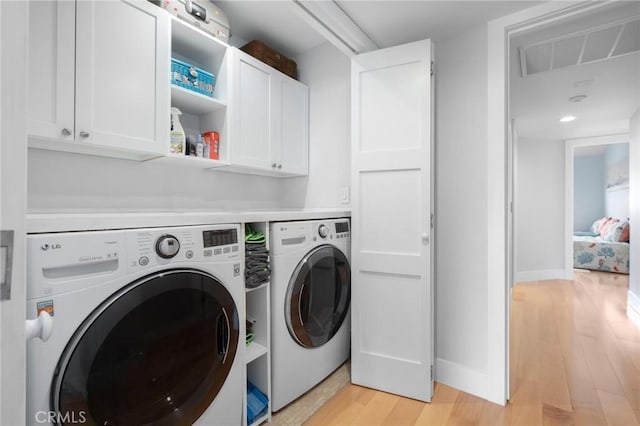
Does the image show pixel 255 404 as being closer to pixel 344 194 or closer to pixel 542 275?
pixel 344 194

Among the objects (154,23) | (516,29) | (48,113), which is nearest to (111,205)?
(48,113)

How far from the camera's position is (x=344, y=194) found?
229cm

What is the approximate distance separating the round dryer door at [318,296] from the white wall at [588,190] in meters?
7.45

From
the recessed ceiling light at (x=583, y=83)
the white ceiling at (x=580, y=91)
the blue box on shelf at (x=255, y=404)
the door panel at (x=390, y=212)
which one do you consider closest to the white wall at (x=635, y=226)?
the white ceiling at (x=580, y=91)

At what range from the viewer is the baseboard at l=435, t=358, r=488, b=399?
1757mm

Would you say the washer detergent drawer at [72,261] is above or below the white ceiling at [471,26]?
below

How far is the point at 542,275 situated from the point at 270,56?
5.04m

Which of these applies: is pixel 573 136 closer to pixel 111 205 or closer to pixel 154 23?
pixel 154 23

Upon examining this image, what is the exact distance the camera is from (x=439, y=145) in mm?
1939

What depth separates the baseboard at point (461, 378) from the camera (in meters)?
1.76

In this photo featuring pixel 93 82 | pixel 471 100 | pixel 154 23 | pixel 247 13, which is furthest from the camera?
pixel 247 13

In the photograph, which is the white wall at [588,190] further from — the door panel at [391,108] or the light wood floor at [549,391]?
the door panel at [391,108]

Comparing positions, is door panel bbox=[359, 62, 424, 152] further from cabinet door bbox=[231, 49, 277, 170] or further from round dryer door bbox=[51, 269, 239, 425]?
round dryer door bbox=[51, 269, 239, 425]

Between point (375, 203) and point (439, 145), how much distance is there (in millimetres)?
569
